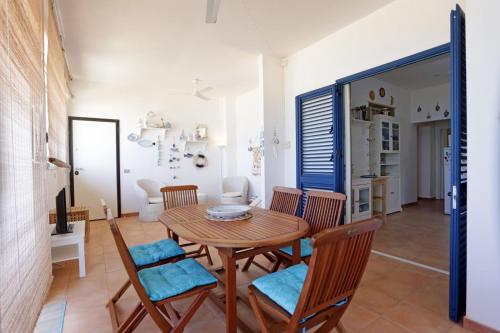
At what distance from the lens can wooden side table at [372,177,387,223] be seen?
475 cm

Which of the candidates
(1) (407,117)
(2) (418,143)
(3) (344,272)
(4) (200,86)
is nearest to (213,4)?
(3) (344,272)

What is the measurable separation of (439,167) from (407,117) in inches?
67.5

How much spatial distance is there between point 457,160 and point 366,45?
1.71 m

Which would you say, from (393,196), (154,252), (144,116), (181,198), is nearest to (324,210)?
(154,252)

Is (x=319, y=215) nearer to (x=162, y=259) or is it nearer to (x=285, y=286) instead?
(x=285, y=286)

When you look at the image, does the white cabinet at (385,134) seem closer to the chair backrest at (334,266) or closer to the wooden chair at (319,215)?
the wooden chair at (319,215)

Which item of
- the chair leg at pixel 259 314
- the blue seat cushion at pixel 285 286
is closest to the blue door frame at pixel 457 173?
the blue seat cushion at pixel 285 286

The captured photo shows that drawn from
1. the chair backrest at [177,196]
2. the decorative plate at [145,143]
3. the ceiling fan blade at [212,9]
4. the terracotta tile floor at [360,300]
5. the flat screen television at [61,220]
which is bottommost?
the terracotta tile floor at [360,300]

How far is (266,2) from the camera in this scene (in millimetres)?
2627

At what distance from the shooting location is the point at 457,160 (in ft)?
6.03

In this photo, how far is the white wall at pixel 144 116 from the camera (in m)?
5.23

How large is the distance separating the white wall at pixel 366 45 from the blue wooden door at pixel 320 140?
0.16 meters

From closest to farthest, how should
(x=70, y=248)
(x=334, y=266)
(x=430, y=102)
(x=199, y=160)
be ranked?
(x=334, y=266), (x=70, y=248), (x=430, y=102), (x=199, y=160)

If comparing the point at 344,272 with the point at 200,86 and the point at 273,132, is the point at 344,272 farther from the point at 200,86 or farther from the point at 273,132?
the point at 200,86
